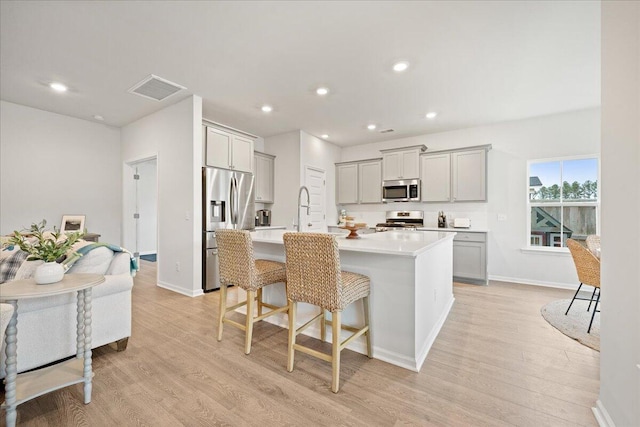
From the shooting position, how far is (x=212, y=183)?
4.04 metres

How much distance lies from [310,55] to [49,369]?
325 centimetres

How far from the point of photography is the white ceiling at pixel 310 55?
2.22 meters

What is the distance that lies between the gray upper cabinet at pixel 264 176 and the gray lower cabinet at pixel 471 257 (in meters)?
3.58

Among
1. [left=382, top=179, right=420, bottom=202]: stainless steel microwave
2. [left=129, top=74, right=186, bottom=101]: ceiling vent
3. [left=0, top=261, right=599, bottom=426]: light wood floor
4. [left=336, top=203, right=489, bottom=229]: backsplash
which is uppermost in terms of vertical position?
[left=129, top=74, right=186, bottom=101]: ceiling vent

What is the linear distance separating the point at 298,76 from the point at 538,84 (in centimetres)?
296

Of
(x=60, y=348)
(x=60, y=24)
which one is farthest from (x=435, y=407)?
(x=60, y=24)

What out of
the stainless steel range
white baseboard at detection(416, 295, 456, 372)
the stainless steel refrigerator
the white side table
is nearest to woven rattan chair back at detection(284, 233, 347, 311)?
white baseboard at detection(416, 295, 456, 372)

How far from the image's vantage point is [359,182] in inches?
240

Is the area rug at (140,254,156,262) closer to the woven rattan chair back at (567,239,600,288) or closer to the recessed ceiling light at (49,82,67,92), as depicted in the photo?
the recessed ceiling light at (49,82,67,92)

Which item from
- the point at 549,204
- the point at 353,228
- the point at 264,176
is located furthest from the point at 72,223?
the point at 549,204

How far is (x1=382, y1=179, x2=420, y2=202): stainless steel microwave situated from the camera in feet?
17.5

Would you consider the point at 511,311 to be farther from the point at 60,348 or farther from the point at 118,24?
the point at 118,24

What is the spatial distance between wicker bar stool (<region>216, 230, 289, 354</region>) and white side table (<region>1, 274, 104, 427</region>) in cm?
90

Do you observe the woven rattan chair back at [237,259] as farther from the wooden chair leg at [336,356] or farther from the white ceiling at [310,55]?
the white ceiling at [310,55]
